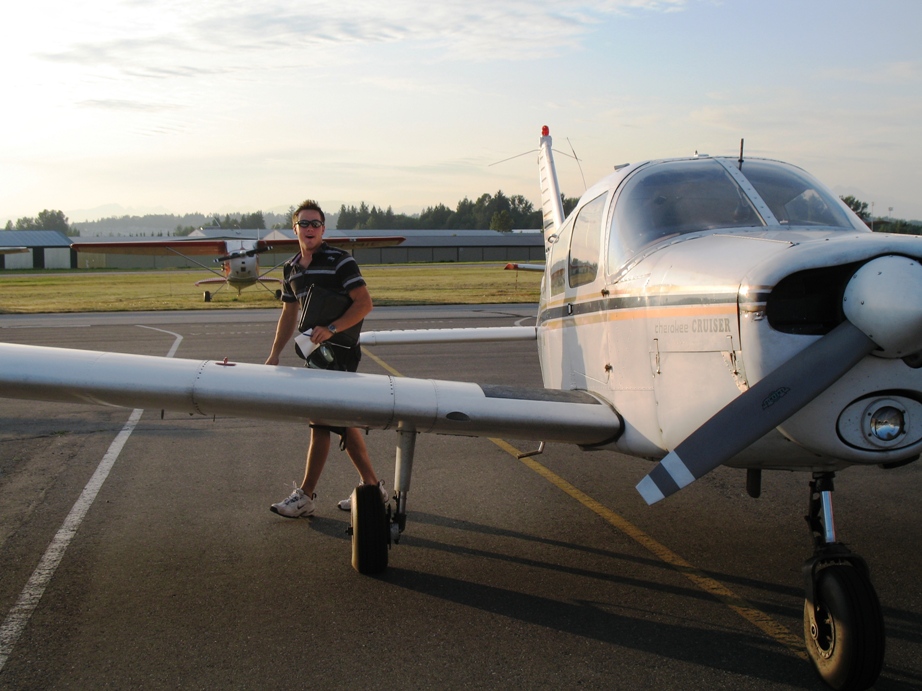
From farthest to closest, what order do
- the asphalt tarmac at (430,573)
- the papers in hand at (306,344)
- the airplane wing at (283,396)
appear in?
the papers in hand at (306,344)
the airplane wing at (283,396)
the asphalt tarmac at (430,573)

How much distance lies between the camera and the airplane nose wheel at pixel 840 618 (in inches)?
131

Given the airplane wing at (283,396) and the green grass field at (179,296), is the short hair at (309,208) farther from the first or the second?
the green grass field at (179,296)

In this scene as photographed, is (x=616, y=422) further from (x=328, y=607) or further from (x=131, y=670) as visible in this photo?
(x=131, y=670)

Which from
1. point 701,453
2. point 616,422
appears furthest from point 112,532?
point 701,453

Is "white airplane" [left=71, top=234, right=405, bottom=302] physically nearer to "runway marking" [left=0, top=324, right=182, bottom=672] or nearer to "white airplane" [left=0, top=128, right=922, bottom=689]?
"runway marking" [left=0, top=324, right=182, bottom=672]

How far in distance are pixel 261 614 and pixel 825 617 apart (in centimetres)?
253

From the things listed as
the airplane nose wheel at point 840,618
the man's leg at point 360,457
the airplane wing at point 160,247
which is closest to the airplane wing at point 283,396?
the man's leg at point 360,457

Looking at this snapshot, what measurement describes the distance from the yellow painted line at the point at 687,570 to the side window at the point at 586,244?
1.57 m

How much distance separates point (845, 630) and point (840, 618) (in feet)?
0.18

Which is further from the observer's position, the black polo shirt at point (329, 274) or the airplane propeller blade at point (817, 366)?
the black polo shirt at point (329, 274)

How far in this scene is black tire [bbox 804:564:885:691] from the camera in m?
3.32

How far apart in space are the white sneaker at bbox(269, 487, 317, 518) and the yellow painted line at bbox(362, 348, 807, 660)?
188cm

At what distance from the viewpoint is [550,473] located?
22.6 ft

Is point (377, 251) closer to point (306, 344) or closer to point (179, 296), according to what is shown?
point (179, 296)
